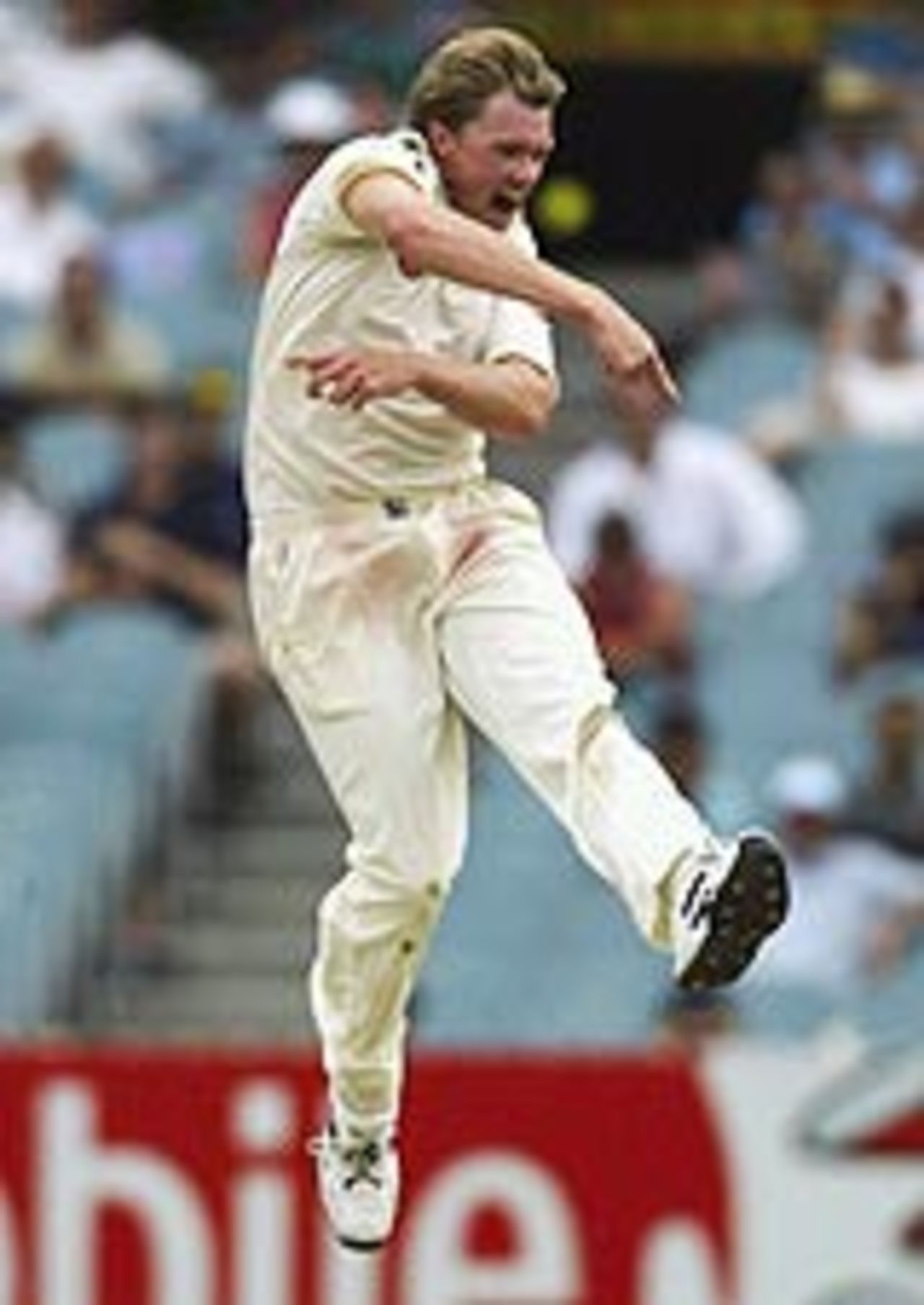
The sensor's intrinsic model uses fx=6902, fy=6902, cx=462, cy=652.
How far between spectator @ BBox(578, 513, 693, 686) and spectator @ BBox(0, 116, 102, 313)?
247 cm

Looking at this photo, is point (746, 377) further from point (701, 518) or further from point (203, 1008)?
point (203, 1008)

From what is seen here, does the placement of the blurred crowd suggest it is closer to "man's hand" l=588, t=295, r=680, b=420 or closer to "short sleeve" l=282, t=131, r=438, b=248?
"short sleeve" l=282, t=131, r=438, b=248

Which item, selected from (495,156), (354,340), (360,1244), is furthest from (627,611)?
(495,156)

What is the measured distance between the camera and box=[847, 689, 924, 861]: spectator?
1694cm

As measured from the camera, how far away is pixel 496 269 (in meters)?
11.0

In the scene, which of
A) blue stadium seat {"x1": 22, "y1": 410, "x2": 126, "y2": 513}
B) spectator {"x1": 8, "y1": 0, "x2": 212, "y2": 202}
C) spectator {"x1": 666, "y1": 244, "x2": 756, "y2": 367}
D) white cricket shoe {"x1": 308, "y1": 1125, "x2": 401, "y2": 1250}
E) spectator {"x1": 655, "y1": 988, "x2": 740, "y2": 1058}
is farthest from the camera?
spectator {"x1": 8, "y1": 0, "x2": 212, "y2": 202}

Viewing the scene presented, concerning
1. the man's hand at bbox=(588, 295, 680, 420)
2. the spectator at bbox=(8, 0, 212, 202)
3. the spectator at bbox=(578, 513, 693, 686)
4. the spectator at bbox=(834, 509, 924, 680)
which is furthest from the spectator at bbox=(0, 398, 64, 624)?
the man's hand at bbox=(588, 295, 680, 420)

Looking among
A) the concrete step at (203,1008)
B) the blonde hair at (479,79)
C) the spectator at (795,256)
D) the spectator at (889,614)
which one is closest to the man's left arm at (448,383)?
the blonde hair at (479,79)

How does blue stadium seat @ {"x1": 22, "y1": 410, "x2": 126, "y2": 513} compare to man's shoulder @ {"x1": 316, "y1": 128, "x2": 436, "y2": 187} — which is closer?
man's shoulder @ {"x1": 316, "y1": 128, "x2": 436, "y2": 187}

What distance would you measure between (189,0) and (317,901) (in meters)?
6.02

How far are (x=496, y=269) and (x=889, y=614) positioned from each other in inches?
272

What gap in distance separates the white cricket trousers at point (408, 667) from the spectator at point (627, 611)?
5.60 meters

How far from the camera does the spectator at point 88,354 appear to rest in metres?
19.1

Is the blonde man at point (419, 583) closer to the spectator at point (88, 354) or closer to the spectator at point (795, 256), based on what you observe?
the spectator at point (88, 354)
